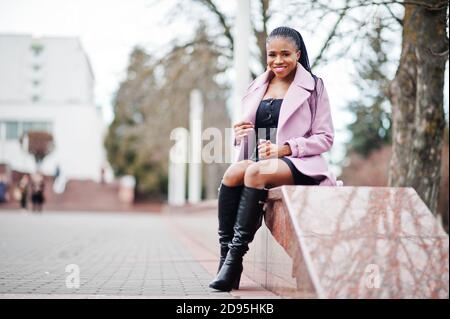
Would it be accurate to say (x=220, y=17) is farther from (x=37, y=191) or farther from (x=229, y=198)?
(x=37, y=191)

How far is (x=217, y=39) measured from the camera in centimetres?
1466

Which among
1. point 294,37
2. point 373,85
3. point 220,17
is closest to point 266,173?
point 294,37

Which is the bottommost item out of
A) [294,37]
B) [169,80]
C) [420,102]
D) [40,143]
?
[40,143]

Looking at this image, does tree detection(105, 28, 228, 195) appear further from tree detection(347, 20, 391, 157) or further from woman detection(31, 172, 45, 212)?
woman detection(31, 172, 45, 212)

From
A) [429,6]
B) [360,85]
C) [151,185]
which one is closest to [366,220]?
[429,6]

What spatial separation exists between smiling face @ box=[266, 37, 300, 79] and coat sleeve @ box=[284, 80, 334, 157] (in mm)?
236

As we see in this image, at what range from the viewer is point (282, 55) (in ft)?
15.9

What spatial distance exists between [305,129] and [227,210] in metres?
0.75

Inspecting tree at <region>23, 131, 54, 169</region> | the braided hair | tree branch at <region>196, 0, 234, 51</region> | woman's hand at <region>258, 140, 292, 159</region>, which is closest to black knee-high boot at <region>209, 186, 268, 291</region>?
woman's hand at <region>258, 140, 292, 159</region>

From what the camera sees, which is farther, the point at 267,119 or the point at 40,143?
the point at 40,143

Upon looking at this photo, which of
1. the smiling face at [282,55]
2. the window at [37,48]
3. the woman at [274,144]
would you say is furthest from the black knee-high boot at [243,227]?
the window at [37,48]

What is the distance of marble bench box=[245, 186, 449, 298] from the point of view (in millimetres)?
3658

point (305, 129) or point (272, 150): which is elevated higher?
point (305, 129)
